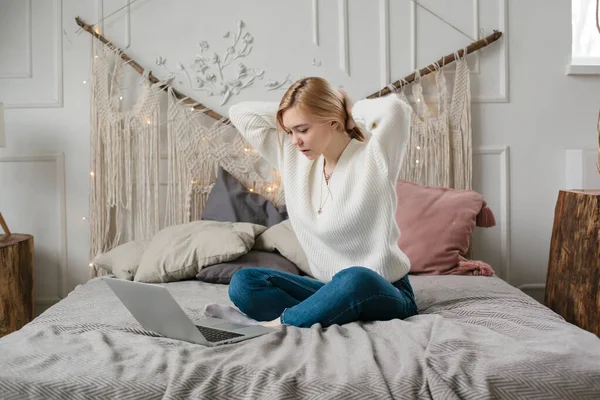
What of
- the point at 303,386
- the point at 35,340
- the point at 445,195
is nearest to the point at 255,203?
the point at 445,195

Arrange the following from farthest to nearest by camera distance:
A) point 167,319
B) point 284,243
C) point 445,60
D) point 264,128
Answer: point 445,60, point 284,243, point 264,128, point 167,319

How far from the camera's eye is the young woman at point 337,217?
175 centimetres

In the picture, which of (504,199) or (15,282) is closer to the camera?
(15,282)

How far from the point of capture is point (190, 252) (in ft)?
8.18

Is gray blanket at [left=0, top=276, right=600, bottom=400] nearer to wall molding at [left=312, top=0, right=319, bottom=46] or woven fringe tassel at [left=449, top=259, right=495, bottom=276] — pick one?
woven fringe tassel at [left=449, top=259, right=495, bottom=276]

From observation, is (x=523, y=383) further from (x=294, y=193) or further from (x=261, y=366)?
(x=294, y=193)

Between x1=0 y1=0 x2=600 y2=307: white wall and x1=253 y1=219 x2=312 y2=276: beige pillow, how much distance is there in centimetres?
67

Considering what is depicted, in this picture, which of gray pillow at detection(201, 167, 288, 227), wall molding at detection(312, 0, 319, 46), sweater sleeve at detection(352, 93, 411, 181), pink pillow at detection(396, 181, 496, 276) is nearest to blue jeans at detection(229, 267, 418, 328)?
sweater sleeve at detection(352, 93, 411, 181)

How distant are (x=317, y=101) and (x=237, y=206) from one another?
1.07 metres

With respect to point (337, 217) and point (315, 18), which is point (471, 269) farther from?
point (315, 18)

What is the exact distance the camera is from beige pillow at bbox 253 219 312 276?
8.30ft

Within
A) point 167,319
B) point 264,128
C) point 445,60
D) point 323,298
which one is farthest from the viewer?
point 445,60

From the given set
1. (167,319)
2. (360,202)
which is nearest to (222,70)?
(360,202)

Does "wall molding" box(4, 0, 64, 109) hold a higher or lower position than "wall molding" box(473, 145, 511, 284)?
higher
